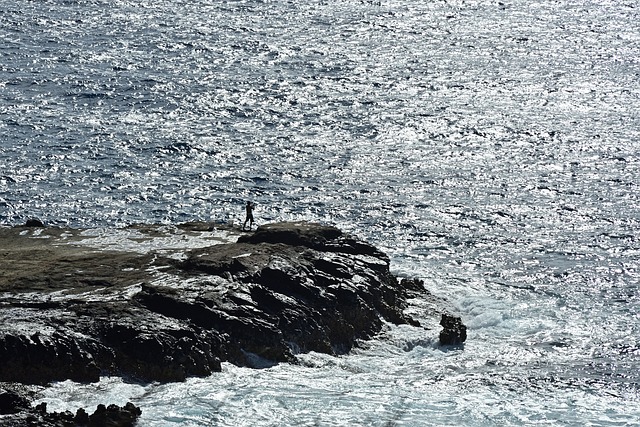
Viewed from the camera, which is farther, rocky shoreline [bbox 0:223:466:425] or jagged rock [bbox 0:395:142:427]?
rocky shoreline [bbox 0:223:466:425]

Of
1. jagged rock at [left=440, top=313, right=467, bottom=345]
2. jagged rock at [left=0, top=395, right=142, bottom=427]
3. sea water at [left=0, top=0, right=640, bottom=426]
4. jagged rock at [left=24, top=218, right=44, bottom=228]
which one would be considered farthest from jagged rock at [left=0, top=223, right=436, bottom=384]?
jagged rock at [left=24, top=218, right=44, bottom=228]

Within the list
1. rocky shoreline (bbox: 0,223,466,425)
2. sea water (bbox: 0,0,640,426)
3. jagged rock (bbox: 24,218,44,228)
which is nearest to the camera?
rocky shoreline (bbox: 0,223,466,425)

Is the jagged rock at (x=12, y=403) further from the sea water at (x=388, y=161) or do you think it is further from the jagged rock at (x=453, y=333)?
the jagged rock at (x=453, y=333)

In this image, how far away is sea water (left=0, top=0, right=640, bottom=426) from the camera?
5672 centimetres

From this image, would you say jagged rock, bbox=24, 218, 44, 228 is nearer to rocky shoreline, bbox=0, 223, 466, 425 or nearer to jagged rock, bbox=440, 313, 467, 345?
rocky shoreline, bbox=0, 223, 466, 425

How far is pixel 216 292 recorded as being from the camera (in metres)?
60.2

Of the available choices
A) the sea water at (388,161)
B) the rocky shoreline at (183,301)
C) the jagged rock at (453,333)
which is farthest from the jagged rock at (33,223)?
the jagged rock at (453,333)

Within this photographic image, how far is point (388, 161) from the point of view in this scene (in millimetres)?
98375

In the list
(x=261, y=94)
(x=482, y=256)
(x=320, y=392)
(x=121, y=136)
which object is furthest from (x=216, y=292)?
(x=261, y=94)

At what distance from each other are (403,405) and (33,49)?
8581 cm

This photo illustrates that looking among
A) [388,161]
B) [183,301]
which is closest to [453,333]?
[183,301]

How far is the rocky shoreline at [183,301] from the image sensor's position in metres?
54.4

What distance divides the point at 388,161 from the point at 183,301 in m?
42.9

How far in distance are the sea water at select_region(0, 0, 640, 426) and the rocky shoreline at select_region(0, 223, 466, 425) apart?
1266mm
